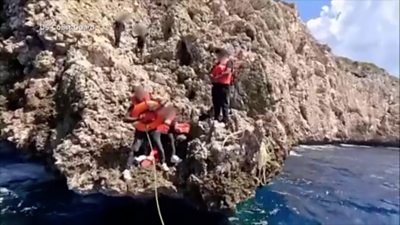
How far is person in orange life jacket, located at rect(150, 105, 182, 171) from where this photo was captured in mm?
7773

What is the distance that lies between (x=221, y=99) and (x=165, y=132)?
40.1 inches

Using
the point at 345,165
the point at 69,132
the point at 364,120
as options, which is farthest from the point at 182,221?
the point at 364,120

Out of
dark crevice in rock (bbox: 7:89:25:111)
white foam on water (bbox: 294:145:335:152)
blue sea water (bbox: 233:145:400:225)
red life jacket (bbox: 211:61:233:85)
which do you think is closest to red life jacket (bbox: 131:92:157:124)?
red life jacket (bbox: 211:61:233:85)

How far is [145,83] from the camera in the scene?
28.7ft

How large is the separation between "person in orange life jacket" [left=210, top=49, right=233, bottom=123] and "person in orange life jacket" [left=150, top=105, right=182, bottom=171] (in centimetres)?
71

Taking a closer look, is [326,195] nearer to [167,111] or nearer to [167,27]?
[167,27]

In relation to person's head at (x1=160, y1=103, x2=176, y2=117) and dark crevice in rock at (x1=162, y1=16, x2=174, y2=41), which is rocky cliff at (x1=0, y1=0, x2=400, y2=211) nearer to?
dark crevice in rock at (x1=162, y1=16, x2=174, y2=41)

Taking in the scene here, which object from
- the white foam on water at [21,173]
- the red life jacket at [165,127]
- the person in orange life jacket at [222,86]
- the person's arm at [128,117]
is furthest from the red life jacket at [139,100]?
the white foam on water at [21,173]

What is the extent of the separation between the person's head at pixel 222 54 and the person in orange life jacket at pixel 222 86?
0.06 metres

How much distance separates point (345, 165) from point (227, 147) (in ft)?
32.9

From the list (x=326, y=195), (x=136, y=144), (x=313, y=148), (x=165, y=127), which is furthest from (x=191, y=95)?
(x=313, y=148)

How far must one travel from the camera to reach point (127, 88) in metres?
8.48

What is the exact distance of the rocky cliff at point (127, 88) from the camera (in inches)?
307

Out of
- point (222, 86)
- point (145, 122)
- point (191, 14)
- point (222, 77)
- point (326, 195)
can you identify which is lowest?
point (326, 195)
